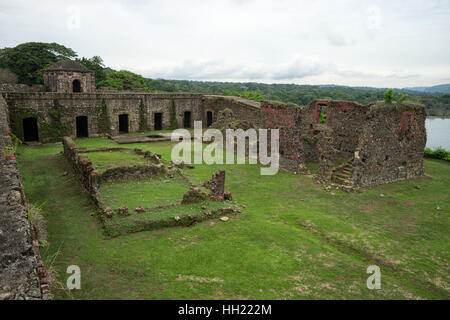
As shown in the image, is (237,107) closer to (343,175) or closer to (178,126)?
(178,126)

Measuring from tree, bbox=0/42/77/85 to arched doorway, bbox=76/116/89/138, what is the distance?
21899 mm

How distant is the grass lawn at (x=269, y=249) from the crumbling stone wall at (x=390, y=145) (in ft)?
5.11

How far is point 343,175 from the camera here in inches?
579

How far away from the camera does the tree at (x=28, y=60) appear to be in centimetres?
4131

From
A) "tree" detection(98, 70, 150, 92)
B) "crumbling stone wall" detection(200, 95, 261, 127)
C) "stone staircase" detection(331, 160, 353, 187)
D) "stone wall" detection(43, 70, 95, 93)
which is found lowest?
"stone staircase" detection(331, 160, 353, 187)

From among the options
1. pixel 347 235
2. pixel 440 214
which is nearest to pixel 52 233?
pixel 347 235

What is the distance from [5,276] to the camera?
3.76 meters

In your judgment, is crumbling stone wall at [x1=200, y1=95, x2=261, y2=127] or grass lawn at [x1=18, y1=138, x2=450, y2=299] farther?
crumbling stone wall at [x1=200, y1=95, x2=261, y2=127]

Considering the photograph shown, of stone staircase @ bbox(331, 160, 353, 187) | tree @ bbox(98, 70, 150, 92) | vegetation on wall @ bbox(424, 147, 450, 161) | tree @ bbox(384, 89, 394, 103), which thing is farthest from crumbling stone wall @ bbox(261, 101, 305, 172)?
tree @ bbox(98, 70, 150, 92)

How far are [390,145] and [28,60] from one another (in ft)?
145

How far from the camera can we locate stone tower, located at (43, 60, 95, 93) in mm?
29281

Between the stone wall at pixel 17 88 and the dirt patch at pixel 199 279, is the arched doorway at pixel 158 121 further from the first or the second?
the dirt patch at pixel 199 279

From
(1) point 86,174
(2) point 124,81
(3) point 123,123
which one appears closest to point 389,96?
(1) point 86,174

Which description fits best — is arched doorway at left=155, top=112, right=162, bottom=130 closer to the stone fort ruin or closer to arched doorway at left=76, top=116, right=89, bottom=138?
the stone fort ruin
